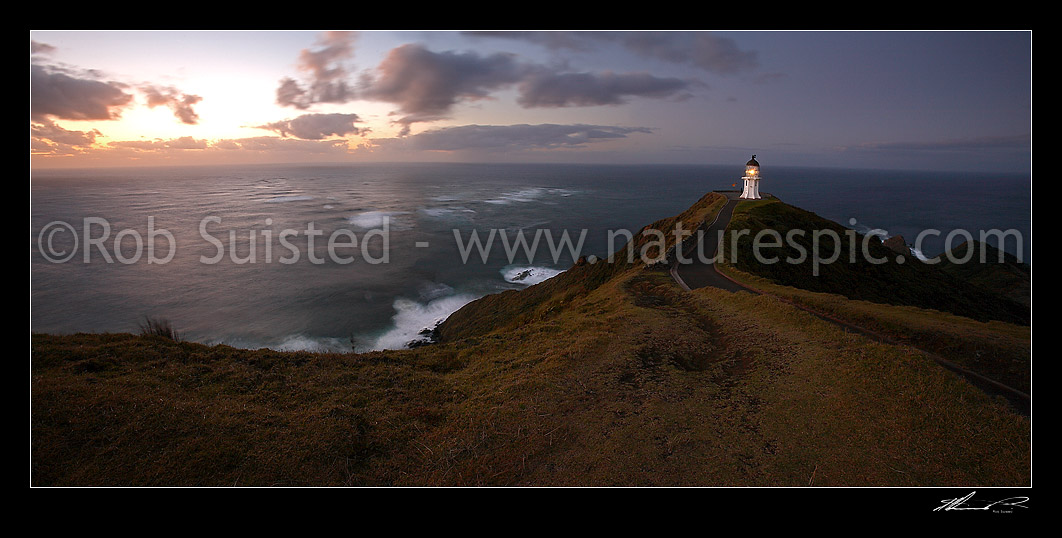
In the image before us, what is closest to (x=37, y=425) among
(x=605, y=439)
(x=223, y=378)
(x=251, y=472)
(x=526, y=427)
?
(x=223, y=378)

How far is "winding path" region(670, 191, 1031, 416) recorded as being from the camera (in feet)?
26.5

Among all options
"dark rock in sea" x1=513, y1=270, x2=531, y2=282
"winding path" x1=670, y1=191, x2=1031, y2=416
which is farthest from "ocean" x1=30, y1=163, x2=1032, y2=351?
"winding path" x1=670, y1=191, x2=1031, y2=416

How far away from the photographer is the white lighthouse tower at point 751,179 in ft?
137

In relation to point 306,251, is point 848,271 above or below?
below

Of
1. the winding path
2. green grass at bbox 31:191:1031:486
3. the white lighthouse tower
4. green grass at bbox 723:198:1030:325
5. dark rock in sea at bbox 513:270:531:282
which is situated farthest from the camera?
dark rock in sea at bbox 513:270:531:282

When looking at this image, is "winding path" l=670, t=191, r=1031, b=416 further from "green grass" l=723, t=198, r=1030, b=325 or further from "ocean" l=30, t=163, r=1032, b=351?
"ocean" l=30, t=163, r=1032, b=351

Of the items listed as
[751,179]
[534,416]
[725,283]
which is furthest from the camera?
[751,179]

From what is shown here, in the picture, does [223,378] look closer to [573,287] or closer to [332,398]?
[332,398]

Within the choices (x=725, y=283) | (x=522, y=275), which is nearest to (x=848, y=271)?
(x=725, y=283)

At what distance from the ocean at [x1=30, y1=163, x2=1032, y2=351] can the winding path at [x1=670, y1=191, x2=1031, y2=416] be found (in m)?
2.91

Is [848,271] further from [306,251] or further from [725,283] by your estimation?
[306,251]

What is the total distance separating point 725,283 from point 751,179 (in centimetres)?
3024

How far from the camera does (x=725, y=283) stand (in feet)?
60.0

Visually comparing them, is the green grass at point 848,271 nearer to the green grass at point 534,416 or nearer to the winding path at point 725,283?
the winding path at point 725,283
